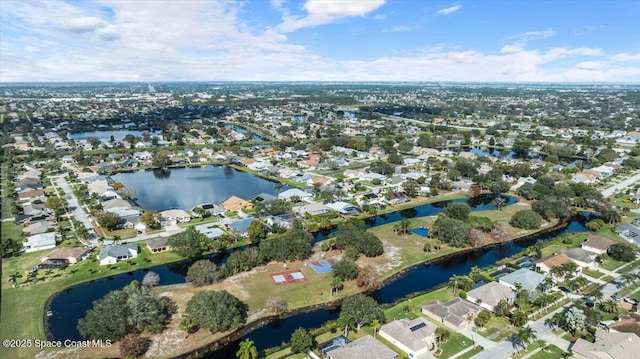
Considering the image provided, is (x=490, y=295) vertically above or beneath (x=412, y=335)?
beneath

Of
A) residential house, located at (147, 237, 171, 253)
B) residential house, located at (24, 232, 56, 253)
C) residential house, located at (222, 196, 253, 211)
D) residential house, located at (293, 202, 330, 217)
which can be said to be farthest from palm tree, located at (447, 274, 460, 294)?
residential house, located at (24, 232, 56, 253)

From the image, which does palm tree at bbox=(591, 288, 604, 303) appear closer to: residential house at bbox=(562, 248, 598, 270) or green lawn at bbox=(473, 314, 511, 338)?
residential house at bbox=(562, 248, 598, 270)

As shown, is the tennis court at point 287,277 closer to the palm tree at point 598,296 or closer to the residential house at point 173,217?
the residential house at point 173,217

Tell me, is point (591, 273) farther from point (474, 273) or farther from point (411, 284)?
point (411, 284)

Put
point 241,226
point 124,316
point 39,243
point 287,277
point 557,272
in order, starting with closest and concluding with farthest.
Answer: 1. point 124,316
2. point 557,272
3. point 287,277
4. point 39,243
5. point 241,226

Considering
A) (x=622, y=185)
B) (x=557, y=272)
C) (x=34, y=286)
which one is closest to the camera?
(x=34, y=286)

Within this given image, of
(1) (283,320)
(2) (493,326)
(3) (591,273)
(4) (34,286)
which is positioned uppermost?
(4) (34,286)

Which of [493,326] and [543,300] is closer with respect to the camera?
[493,326]

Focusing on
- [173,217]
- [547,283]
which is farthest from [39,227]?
[547,283]
